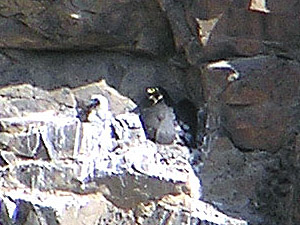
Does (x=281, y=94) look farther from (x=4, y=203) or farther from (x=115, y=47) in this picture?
(x=4, y=203)

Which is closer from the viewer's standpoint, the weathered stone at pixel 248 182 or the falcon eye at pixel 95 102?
the weathered stone at pixel 248 182

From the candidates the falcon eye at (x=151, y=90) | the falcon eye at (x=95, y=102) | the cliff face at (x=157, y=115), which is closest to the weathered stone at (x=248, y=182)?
the cliff face at (x=157, y=115)

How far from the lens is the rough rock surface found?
2.83 m

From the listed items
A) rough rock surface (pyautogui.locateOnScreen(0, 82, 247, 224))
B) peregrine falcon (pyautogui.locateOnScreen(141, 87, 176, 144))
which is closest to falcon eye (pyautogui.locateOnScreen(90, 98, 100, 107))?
rough rock surface (pyautogui.locateOnScreen(0, 82, 247, 224))

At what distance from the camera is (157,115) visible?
3090 mm

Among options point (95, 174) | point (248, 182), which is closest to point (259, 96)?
point (248, 182)

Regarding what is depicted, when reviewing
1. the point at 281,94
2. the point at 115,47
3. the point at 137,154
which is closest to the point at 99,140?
the point at 137,154

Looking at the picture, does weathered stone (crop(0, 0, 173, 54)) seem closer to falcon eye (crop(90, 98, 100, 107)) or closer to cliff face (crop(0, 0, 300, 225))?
cliff face (crop(0, 0, 300, 225))

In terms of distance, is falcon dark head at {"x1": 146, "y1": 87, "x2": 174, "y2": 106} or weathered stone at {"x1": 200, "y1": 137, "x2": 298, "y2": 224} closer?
weathered stone at {"x1": 200, "y1": 137, "x2": 298, "y2": 224}

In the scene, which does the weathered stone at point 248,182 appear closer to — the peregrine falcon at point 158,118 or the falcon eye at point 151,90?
the peregrine falcon at point 158,118

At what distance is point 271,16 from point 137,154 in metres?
0.62

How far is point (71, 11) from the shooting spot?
308 centimetres

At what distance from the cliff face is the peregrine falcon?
0.01m

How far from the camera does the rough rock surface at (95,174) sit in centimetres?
283
